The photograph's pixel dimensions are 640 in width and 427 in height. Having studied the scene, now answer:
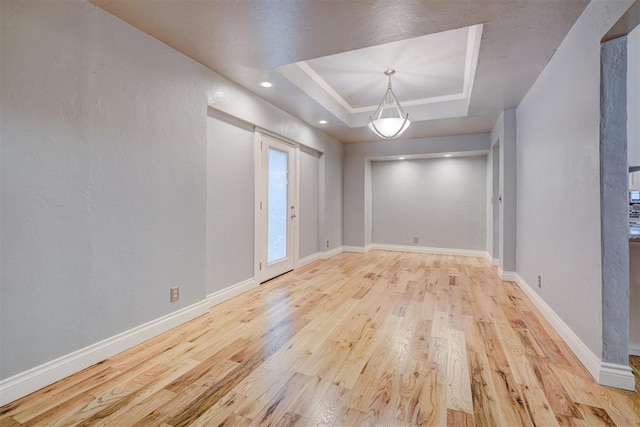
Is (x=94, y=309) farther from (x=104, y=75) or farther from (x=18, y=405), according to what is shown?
(x=104, y=75)

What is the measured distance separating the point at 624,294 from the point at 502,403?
983mm

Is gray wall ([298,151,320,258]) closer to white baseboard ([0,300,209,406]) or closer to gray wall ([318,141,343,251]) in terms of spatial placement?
gray wall ([318,141,343,251])

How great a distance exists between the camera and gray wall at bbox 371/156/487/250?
6051 mm

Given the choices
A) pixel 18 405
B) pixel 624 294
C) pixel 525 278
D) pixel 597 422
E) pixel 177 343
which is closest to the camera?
pixel 597 422

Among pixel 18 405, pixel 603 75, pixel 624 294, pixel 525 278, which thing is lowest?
pixel 18 405

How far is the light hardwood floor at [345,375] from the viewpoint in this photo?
4.93ft

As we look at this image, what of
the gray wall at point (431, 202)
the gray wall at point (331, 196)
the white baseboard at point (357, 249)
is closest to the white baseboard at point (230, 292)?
the gray wall at point (331, 196)

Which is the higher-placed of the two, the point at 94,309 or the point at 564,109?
the point at 564,109

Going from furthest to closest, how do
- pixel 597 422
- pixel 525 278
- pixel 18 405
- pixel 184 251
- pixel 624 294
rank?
pixel 525 278 → pixel 184 251 → pixel 624 294 → pixel 18 405 → pixel 597 422

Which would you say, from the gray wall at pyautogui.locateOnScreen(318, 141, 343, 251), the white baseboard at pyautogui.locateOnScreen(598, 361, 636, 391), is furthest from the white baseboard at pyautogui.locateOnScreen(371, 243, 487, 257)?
the white baseboard at pyautogui.locateOnScreen(598, 361, 636, 391)

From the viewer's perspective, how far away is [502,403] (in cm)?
159

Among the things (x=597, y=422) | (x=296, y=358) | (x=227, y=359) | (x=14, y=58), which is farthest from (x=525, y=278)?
(x=14, y=58)

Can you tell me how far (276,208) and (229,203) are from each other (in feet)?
3.40

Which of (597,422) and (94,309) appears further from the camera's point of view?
(94,309)
